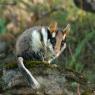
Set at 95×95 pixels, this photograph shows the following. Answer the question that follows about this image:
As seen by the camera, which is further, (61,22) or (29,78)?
(61,22)

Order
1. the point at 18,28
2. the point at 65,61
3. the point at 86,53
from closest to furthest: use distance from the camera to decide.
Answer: the point at 65,61, the point at 86,53, the point at 18,28

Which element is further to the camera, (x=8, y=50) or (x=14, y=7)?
(x=14, y=7)

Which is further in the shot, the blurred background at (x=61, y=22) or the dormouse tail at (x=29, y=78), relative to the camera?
the blurred background at (x=61, y=22)

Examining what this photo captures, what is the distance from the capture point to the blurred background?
8674 millimetres

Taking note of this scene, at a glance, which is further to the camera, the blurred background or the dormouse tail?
the blurred background

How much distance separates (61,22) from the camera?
942 centimetres

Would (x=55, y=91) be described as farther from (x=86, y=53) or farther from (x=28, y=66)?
(x=86, y=53)

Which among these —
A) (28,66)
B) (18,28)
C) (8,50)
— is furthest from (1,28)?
(28,66)

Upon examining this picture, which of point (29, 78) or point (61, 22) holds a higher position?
point (61, 22)

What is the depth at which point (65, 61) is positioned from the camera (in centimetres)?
830

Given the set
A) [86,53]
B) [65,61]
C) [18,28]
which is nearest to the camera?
[65,61]

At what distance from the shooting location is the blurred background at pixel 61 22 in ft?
28.5

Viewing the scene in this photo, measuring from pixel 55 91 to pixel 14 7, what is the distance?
5858mm

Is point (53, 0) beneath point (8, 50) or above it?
above
